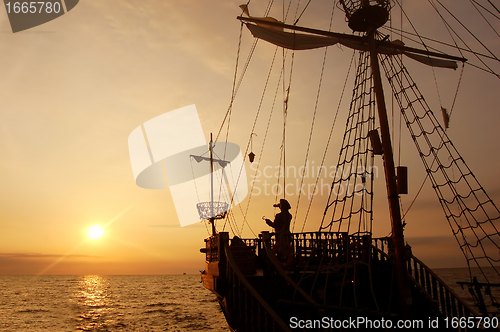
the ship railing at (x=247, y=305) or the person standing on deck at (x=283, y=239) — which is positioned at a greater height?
the person standing on deck at (x=283, y=239)

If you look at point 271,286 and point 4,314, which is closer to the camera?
point 271,286

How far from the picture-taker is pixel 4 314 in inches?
1761

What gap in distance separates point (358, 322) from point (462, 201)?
5693 millimetres

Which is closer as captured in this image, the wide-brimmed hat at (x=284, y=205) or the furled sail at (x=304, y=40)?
the wide-brimmed hat at (x=284, y=205)

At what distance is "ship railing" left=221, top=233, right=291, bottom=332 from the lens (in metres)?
8.36

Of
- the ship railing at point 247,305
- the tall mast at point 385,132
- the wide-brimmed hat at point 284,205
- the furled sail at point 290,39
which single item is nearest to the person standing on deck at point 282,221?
the wide-brimmed hat at point 284,205

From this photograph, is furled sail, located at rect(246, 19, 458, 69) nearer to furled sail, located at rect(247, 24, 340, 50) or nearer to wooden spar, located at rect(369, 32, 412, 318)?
furled sail, located at rect(247, 24, 340, 50)

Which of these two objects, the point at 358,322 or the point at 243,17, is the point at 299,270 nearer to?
the point at 358,322

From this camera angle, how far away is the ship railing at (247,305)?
329 inches

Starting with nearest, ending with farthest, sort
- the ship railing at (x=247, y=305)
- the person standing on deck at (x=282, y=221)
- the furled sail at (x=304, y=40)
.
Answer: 1. the ship railing at (x=247, y=305)
2. the person standing on deck at (x=282, y=221)
3. the furled sail at (x=304, y=40)

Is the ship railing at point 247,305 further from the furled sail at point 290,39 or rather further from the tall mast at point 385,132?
the furled sail at point 290,39

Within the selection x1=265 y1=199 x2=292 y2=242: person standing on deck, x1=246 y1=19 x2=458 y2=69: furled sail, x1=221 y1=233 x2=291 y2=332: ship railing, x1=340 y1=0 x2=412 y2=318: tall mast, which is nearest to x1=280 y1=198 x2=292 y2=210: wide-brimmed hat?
x1=265 y1=199 x2=292 y2=242: person standing on deck

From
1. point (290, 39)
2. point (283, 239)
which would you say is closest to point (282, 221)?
point (283, 239)

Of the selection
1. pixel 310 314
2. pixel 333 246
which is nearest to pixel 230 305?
pixel 310 314
